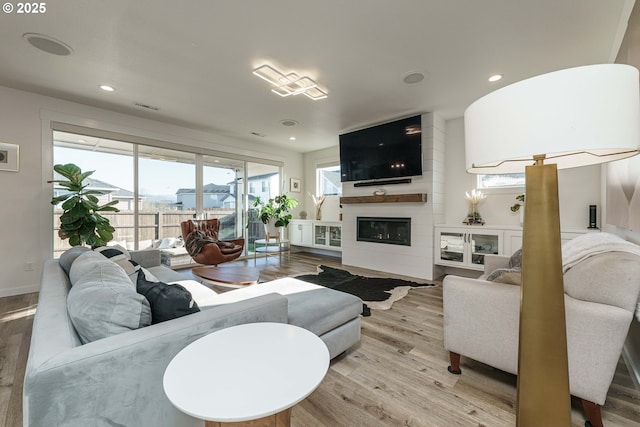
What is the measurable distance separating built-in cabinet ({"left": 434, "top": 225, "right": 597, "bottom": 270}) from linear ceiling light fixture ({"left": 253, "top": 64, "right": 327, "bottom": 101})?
2.57 meters

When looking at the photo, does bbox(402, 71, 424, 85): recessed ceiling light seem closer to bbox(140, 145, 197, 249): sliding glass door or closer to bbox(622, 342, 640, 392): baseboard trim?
bbox(622, 342, 640, 392): baseboard trim

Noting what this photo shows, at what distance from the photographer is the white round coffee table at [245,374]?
2.19 ft

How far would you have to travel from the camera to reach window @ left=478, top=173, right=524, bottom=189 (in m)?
3.65

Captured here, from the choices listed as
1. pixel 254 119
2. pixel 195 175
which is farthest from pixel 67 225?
pixel 254 119

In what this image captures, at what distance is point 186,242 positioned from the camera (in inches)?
153

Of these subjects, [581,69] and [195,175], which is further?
[195,175]

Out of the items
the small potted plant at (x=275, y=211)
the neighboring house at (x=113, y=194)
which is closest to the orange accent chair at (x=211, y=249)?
the neighboring house at (x=113, y=194)

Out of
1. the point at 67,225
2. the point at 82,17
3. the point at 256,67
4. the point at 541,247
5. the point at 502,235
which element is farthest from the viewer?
the point at 502,235

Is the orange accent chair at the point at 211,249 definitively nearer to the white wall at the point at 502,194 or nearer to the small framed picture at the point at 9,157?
the small framed picture at the point at 9,157

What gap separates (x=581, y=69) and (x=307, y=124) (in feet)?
13.1

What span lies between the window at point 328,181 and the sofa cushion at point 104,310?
199 inches

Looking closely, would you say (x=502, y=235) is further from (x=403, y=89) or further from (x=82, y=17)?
(x=82, y=17)

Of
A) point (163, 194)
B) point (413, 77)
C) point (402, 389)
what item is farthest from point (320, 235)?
point (402, 389)

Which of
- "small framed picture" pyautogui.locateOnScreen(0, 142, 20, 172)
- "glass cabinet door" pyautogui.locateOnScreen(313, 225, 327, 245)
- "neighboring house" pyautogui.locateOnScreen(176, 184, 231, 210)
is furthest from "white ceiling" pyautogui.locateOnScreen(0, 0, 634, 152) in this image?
"glass cabinet door" pyautogui.locateOnScreen(313, 225, 327, 245)
